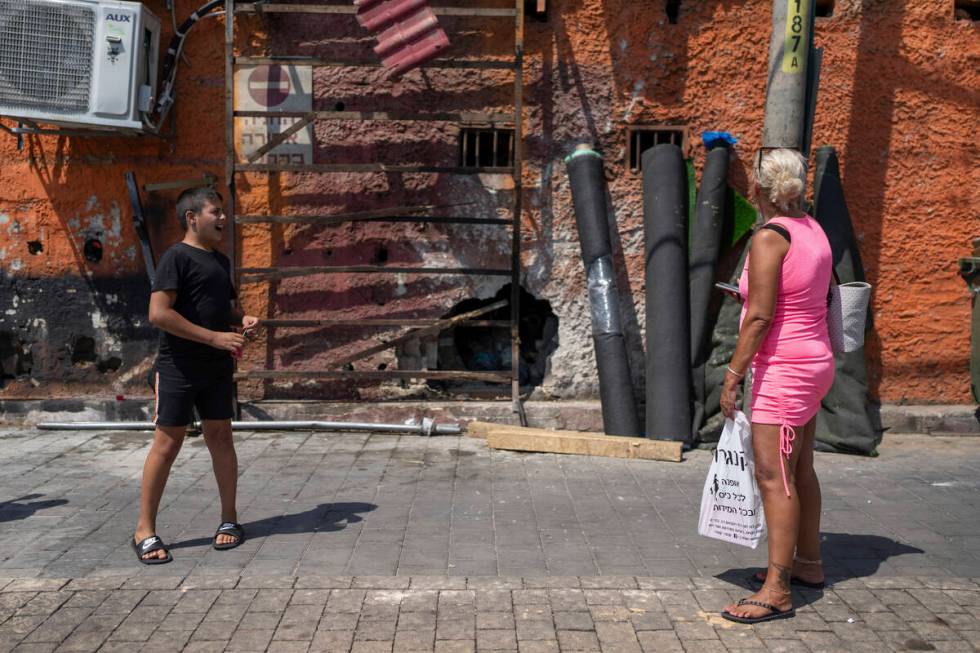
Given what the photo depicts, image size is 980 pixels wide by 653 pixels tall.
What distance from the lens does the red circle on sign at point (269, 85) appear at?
295 inches

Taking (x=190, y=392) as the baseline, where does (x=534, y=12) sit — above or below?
above

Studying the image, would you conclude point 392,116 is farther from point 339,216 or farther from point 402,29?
point 339,216

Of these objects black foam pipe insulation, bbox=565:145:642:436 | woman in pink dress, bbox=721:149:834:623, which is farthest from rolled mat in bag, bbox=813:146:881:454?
woman in pink dress, bbox=721:149:834:623

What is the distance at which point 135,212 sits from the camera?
7406 millimetres

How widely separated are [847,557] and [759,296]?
160cm

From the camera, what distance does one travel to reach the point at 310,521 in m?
5.11

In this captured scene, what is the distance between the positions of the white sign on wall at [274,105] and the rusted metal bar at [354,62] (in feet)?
0.59

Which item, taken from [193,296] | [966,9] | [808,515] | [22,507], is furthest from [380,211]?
[966,9]

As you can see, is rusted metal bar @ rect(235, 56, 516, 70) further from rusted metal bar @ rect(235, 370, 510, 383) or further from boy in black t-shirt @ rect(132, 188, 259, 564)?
boy in black t-shirt @ rect(132, 188, 259, 564)

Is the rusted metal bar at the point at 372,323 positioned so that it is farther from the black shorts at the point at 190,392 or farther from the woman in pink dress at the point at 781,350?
the woman in pink dress at the point at 781,350

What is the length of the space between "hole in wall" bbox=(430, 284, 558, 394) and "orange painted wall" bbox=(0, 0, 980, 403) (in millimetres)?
289

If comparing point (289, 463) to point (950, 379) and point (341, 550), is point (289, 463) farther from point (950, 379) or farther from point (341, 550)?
point (950, 379)

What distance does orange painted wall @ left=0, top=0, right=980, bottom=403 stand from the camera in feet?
24.8

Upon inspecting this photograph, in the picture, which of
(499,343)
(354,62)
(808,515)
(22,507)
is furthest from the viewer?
(499,343)
